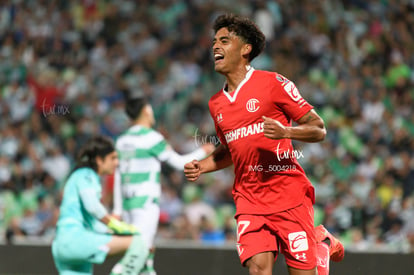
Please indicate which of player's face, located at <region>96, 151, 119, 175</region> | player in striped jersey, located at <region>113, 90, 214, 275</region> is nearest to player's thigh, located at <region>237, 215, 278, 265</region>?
player's face, located at <region>96, 151, 119, 175</region>

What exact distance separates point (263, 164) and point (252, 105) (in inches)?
17.0

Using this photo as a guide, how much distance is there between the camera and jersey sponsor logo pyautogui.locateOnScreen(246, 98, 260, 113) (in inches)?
199

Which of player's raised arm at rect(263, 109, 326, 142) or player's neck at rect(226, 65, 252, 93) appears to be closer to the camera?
player's raised arm at rect(263, 109, 326, 142)

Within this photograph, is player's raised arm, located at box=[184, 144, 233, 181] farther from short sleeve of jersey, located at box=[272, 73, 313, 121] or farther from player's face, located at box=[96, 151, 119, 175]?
player's face, located at box=[96, 151, 119, 175]

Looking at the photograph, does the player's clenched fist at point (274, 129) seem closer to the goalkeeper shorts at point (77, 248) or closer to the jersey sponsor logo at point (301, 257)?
the jersey sponsor logo at point (301, 257)

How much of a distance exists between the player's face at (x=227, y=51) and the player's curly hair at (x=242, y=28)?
1.6 inches

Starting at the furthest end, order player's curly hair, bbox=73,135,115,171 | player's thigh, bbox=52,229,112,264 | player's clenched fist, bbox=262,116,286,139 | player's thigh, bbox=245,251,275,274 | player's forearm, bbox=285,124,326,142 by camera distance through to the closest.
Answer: player's curly hair, bbox=73,135,115,171, player's thigh, bbox=52,229,112,264, player's thigh, bbox=245,251,275,274, player's forearm, bbox=285,124,326,142, player's clenched fist, bbox=262,116,286,139

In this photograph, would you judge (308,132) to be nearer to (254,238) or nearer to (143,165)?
(254,238)

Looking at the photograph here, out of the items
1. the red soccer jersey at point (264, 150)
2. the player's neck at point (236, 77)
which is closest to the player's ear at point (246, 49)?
the player's neck at point (236, 77)

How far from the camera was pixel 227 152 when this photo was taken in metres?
5.52

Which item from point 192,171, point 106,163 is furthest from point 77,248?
point 192,171

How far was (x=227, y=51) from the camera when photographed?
523 centimetres

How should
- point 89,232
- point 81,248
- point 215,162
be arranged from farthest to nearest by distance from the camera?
point 89,232, point 81,248, point 215,162

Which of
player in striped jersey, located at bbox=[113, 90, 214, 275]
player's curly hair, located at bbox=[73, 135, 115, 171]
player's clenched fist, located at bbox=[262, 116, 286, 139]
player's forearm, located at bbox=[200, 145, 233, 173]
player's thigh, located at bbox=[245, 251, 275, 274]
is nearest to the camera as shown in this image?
player's clenched fist, located at bbox=[262, 116, 286, 139]
